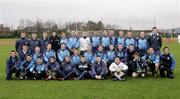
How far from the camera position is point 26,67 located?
11875 millimetres

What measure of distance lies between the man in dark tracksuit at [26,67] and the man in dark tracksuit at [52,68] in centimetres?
65

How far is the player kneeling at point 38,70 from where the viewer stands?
11719 millimetres

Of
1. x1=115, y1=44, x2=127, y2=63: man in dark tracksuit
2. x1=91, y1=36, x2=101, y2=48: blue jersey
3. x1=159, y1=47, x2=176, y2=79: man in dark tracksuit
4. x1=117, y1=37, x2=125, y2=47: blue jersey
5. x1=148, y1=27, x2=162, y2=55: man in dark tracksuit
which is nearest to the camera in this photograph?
x1=159, y1=47, x2=176, y2=79: man in dark tracksuit

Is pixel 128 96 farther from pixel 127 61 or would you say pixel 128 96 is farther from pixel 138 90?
pixel 127 61

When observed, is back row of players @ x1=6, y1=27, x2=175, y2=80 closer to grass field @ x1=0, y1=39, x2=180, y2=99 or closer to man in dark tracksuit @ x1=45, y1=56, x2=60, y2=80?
man in dark tracksuit @ x1=45, y1=56, x2=60, y2=80

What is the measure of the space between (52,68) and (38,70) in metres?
0.50

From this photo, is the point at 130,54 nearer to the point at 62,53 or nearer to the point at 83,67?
the point at 83,67

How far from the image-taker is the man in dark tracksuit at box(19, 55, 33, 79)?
1180 cm

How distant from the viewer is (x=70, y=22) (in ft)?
184

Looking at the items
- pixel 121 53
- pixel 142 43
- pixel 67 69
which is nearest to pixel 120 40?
pixel 121 53

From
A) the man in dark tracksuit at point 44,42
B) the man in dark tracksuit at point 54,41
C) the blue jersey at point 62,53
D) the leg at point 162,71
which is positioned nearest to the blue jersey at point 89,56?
the blue jersey at point 62,53

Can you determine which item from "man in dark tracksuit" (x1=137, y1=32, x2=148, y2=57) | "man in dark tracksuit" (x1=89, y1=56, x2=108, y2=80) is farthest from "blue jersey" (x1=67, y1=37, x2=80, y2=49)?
"man in dark tracksuit" (x1=137, y1=32, x2=148, y2=57)

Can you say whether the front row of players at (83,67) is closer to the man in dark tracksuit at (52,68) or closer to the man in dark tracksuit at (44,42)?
the man in dark tracksuit at (52,68)

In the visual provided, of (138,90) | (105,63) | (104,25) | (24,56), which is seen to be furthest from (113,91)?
(104,25)
